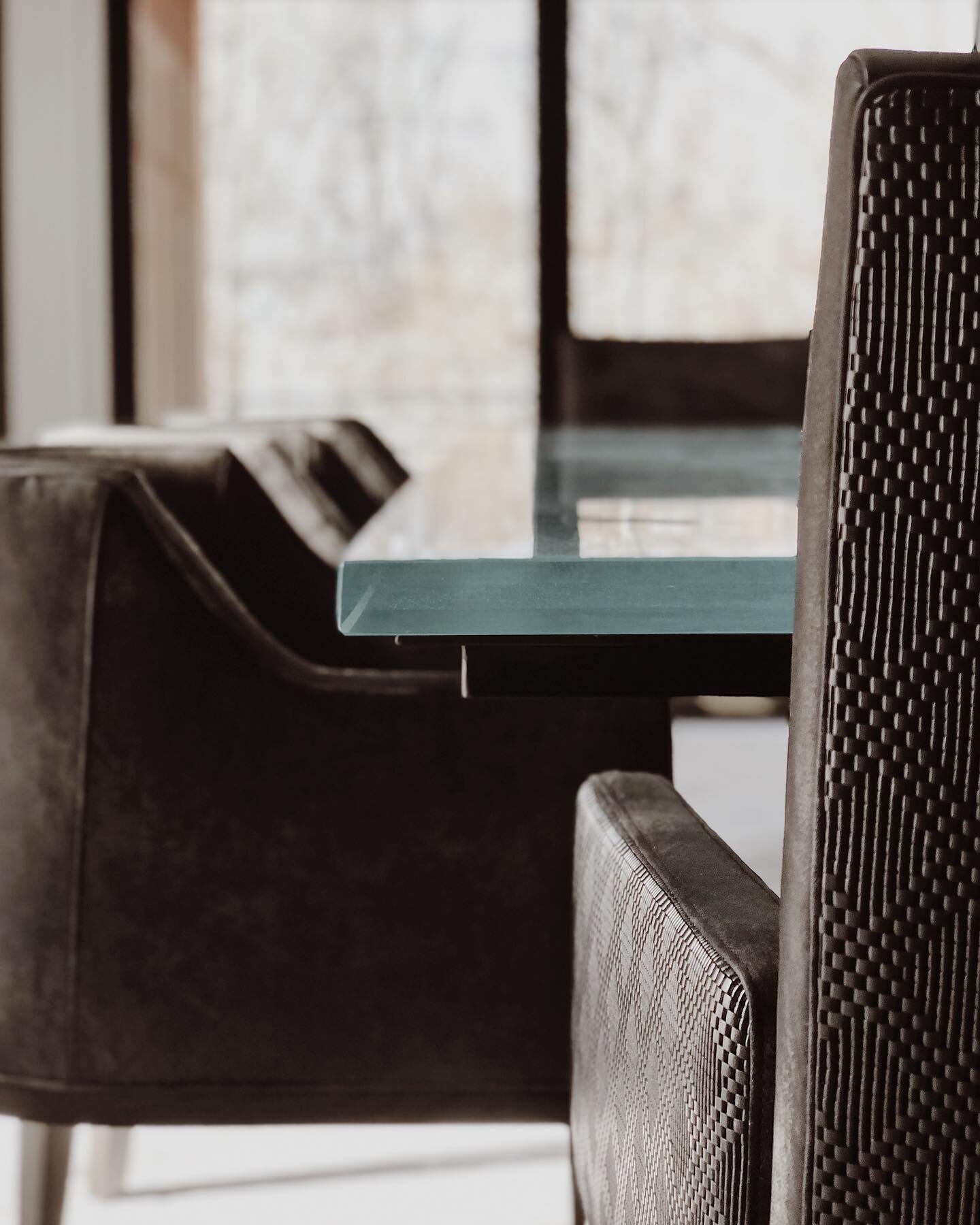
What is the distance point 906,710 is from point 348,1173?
4.03 ft

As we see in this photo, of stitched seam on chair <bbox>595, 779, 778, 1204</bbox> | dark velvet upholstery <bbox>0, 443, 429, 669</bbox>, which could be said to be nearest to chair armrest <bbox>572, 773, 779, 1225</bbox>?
stitched seam on chair <bbox>595, 779, 778, 1204</bbox>

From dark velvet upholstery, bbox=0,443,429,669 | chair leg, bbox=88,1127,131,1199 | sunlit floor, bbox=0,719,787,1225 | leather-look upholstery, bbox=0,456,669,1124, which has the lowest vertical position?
sunlit floor, bbox=0,719,787,1225

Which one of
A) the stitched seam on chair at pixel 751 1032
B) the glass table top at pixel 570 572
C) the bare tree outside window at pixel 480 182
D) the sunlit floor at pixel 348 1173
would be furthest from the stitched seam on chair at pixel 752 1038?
the bare tree outside window at pixel 480 182

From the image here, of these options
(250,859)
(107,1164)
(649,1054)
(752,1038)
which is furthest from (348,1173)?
(752,1038)

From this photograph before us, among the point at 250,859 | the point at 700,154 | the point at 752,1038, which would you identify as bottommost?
the point at 250,859

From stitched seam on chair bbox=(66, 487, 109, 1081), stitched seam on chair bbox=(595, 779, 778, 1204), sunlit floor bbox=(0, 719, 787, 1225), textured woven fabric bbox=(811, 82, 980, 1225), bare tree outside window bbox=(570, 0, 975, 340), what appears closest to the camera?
textured woven fabric bbox=(811, 82, 980, 1225)

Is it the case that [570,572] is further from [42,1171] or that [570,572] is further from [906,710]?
[42,1171]

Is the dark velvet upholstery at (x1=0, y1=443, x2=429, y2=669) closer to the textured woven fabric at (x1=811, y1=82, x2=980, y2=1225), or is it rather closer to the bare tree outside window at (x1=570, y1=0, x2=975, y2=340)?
the textured woven fabric at (x1=811, y1=82, x2=980, y2=1225)

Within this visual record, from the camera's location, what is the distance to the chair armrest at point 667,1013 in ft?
1.62

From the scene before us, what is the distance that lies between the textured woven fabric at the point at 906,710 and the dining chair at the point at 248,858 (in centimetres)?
52

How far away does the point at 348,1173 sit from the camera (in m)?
1.47

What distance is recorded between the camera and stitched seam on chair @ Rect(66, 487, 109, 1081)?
0.93m

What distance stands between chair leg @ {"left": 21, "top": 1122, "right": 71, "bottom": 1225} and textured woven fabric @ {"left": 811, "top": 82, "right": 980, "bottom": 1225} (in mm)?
845

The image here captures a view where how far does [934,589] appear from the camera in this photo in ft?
1.33
